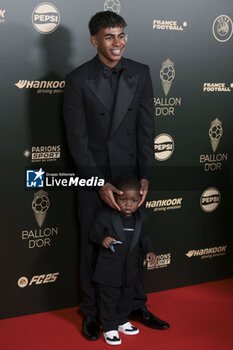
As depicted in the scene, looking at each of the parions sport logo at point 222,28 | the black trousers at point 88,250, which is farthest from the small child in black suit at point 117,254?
the parions sport logo at point 222,28

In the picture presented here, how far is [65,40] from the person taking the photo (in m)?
3.45

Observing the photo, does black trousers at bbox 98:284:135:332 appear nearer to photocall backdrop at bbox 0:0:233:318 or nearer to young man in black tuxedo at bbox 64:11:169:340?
young man in black tuxedo at bbox 64:11:169:340

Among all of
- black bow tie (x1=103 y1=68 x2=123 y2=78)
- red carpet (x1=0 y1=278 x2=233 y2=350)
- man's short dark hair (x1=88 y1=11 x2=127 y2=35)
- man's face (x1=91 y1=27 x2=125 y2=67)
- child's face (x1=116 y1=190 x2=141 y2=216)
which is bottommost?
red carpet (x1=0 y1=278 x2=233 y2=350)

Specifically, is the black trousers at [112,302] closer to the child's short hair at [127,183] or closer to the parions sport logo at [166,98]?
the child's short hair at [127,183]

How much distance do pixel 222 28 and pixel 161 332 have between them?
2285 millimetres

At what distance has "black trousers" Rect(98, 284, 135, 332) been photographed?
328cm

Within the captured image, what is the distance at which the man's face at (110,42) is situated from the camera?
3.06 metres

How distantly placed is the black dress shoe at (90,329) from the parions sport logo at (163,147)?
4.21 ft

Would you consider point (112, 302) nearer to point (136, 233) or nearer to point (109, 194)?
point (136, 233)

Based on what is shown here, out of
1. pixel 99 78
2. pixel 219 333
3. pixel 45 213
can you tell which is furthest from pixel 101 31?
pixel 219 333

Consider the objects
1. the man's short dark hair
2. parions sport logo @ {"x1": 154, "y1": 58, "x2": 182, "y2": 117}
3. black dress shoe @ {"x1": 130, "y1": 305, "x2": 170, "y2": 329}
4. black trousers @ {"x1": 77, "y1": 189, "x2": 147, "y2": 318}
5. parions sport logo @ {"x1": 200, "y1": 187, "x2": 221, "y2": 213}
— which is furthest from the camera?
parions sport logo @ {"x1": 200, "y1": 187, "x2": 221, "y2": 213}

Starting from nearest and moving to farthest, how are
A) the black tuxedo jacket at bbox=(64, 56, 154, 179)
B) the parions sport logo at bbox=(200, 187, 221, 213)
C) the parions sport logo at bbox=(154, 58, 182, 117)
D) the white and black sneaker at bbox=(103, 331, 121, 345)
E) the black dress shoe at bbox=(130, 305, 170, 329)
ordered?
1. the black tuxedo jacket at bbox=(64, 56, 154, 179)
2. the white and black sneaker at bbox=(103, 331, 121, 345)
3. the black dress shoe at bbox=(130, 305, 170, 329)
4. the parions sport logo at bbox=(154, 58, 182, 117)
5. the parions sport logo at bbox=(200, 187, 221, 213)

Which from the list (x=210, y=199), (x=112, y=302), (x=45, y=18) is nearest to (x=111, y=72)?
(x=45, y=18)

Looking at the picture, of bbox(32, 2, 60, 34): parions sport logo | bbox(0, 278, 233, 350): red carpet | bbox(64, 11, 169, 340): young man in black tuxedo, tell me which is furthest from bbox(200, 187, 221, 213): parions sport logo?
bbox(32, 2, 60, 34): parions sport logo
